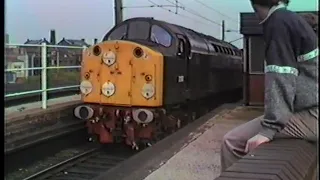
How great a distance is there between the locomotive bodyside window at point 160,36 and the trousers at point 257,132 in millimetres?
8580

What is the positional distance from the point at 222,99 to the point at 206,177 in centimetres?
1216

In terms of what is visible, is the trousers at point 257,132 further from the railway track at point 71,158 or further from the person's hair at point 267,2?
the railway track at point 71,158

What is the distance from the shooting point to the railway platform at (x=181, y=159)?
7.10 m

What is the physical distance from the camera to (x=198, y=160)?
7.97 m

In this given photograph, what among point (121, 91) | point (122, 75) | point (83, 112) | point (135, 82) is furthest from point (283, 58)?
point (83, 112)

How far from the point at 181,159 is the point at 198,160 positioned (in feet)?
0.73

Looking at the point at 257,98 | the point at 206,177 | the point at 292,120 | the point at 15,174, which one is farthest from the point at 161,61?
the point at 292,120

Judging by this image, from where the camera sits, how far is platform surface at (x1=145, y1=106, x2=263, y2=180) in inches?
276

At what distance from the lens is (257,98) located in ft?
53.1

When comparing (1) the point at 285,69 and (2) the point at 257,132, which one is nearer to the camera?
(1) the point at 285,69

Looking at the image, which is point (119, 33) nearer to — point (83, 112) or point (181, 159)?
point (83, 112)

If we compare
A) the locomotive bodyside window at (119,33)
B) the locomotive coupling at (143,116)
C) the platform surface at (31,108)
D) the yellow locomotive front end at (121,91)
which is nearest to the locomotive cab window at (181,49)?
the locomotive bodyside window at (119,33)

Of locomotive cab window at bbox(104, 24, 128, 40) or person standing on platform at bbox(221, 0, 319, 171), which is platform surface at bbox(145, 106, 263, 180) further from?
person standing on platform at bbox(221, 0, 319, 171)
